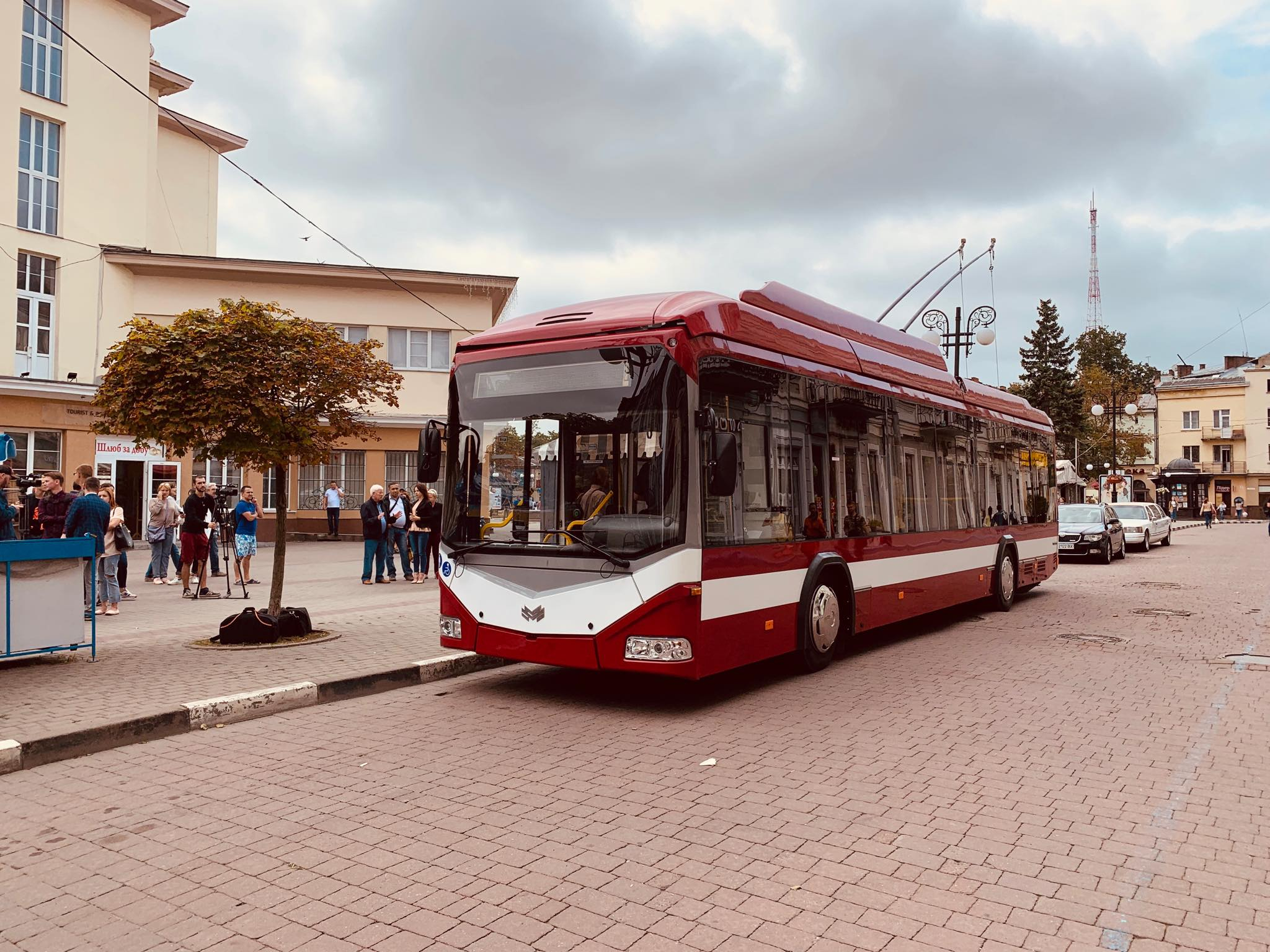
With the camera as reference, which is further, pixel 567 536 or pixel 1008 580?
Result: pixel 1008 580

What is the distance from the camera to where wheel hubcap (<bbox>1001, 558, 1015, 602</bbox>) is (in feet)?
46.0

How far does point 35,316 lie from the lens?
28844 mm

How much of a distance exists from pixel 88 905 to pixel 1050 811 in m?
4.46

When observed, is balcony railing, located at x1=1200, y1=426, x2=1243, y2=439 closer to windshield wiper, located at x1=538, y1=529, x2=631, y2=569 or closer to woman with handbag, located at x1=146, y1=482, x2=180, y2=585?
woman with handbag, located at x1=146, y1=482, x2=180, y2=585

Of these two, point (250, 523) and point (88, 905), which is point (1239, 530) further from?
point (88, 905)

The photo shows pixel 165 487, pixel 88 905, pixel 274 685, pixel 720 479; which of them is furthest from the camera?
pixel 165 487

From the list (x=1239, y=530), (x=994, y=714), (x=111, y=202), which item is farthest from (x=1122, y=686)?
(x=1239, y=530)

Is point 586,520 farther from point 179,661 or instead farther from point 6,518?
point 6,518

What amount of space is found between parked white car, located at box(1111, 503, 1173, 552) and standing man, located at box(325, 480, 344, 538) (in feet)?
80.0

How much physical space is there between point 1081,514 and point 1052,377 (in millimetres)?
63954

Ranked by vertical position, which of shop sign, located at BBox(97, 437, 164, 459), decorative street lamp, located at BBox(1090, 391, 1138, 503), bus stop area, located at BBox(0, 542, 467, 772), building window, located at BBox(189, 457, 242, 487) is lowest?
bus stop area, located at BBox(0, 542, 467, 772)

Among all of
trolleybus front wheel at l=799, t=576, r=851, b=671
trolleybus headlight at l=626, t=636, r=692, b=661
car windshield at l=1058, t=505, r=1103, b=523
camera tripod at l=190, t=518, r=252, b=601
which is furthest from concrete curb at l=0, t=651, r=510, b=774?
car windshield at l=1058, t=505, r=1103, b=523

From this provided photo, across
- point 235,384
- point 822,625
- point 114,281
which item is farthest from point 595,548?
point 114,281

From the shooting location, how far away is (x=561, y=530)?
7.37 metres
